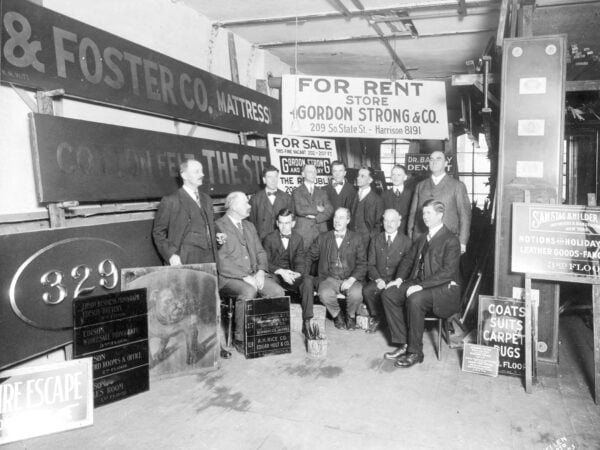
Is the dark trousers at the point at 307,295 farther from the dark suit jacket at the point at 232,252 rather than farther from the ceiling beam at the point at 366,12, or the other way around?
the ceiling beam at the point at 366,12

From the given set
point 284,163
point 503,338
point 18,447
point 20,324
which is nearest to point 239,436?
point 18,447

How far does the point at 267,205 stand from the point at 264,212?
0.30ft

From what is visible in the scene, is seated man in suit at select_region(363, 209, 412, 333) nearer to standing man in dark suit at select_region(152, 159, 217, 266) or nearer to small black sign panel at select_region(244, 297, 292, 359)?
small black sign panel at select_region(244, 297, 292, 359)

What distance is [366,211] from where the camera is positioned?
5785 mm

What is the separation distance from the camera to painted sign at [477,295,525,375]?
3746 mm

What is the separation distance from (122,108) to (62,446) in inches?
108

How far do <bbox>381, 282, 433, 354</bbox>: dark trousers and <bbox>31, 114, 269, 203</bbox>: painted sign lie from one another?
2202 millimetres

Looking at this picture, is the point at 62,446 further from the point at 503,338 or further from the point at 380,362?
the point at 503,338

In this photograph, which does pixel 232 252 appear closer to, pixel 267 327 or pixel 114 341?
pixel 267 327

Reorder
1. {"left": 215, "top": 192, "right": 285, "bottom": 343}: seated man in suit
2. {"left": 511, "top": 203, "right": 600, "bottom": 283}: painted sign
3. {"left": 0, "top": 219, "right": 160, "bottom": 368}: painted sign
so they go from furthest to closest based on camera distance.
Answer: {"left": 215, "top": 192, "right": 285, "bottom": 343}: seated man in suit
{"left": 511, "top": 203, "right": 600, "bottom": 283}: painted sign
{"left": 0, "top": 219, "right": 160, "bottom": 368}: painted sign

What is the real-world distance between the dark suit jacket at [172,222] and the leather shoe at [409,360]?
212 cm

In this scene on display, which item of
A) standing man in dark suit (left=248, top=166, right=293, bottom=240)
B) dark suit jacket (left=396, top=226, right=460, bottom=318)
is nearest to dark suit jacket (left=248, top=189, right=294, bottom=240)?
standing man in dark suit (left=248, top=166, right=293, bottom=240)

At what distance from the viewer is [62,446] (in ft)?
9.19

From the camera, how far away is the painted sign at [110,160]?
321cm
